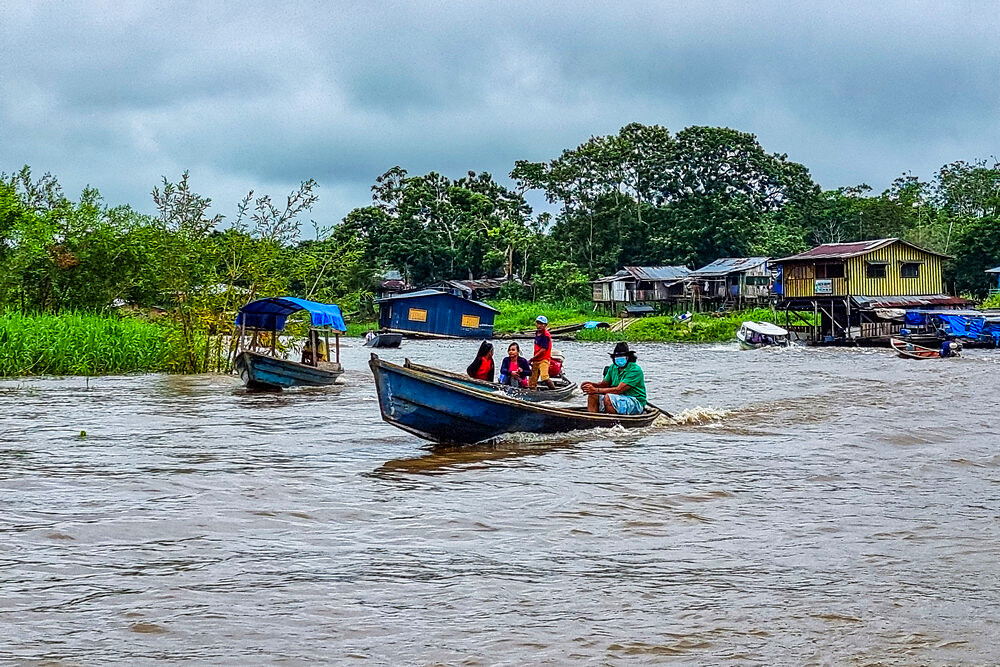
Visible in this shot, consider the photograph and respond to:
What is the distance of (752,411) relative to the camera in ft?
63.7

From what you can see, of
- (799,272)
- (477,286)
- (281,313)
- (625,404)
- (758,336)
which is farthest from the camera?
(477,286)

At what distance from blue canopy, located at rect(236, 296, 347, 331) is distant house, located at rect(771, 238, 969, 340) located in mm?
30885

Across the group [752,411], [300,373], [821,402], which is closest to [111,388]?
[300,373]

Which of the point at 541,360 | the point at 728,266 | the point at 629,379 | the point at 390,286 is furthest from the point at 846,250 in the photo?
the point at 629,379

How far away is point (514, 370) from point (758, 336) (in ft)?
105

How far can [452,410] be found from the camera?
42.0 ft

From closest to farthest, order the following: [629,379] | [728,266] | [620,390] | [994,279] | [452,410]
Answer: [452,410] < [620,390] < [629,379] < [994,279] < [728,266]

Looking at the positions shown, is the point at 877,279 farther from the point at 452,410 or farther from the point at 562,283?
the point at 452,410

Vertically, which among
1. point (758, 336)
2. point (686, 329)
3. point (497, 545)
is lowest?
point (497, 545)

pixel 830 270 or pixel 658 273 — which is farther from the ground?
pixel 658 273

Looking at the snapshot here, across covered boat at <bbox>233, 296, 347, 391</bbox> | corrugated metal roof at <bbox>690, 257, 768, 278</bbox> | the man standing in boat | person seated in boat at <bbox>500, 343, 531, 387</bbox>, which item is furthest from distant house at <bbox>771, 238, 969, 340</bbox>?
person seated in boat at <bbox>500, 343, 531, 387</bbox>

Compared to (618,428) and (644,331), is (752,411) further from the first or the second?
(644,331)

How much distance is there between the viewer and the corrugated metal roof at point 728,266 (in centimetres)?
6019

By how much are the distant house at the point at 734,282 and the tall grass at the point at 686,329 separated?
2181 millimetres
